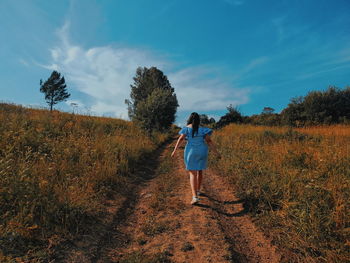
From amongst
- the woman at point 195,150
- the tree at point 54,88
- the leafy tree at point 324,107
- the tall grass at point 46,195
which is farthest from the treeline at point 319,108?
the tree at point 54,88

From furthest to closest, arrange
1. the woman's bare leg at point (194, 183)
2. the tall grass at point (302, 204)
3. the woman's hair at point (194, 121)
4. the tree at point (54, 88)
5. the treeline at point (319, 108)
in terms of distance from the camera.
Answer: the tree at point (54, 88)
the treeline at point (319, 108)
the woman's hair at point (194, 121)
the woman's bare leg at point (194, 183)
the tall grass at point (302, 204)

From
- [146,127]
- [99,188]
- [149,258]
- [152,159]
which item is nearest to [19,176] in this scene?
[99,188]

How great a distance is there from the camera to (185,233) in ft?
10.5

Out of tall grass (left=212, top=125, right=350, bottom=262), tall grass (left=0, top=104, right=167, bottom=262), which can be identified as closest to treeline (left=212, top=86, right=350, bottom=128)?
tall grass (left=212, top=125, right=350, bottom=262)

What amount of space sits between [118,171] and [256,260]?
15.8ft

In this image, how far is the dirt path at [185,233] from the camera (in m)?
2.68

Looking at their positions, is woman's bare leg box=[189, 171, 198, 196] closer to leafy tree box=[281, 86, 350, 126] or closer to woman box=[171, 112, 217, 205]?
woman box=[171, 112, 217, 205]

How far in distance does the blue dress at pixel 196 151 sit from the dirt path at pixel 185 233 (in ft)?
2.87

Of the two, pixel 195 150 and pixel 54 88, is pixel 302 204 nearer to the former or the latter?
pixel 195 150

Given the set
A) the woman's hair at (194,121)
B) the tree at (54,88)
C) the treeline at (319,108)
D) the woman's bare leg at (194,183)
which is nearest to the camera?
the woman's bare leg at (194,183)

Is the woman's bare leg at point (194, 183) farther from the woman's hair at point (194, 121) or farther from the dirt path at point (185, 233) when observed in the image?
the woman's hair at point (194, 121)

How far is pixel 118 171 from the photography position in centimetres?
632

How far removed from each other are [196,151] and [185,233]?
1.86 meters

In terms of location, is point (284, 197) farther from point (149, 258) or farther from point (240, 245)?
point (149, 258)
